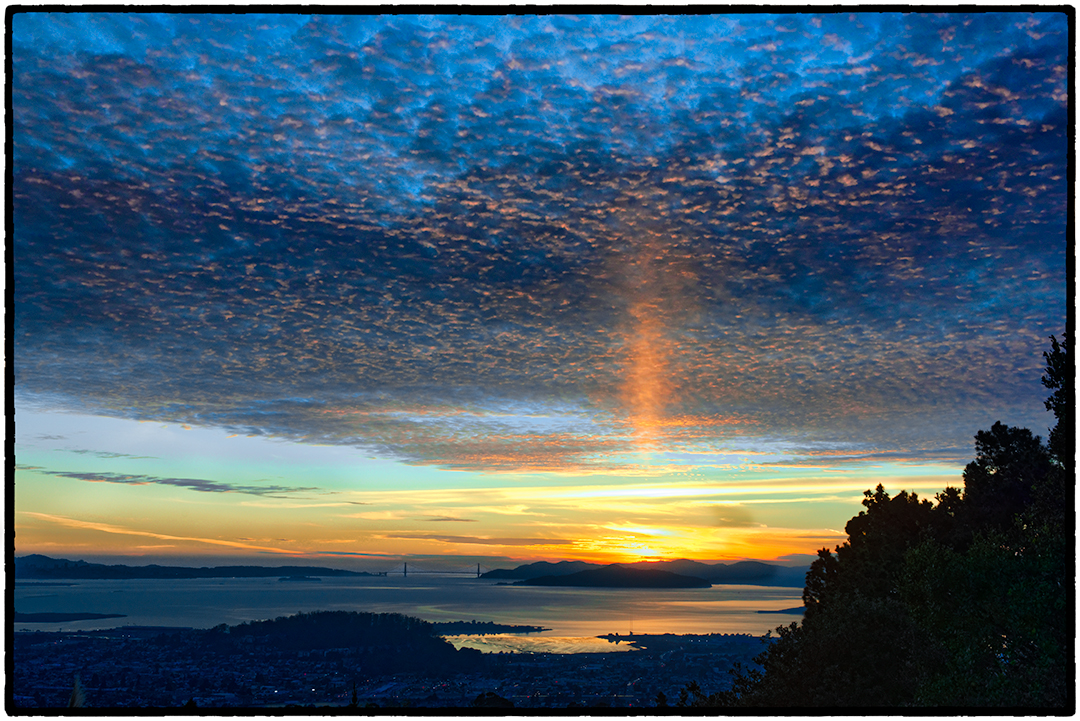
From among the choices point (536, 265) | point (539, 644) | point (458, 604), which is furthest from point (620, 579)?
point (536, 265)

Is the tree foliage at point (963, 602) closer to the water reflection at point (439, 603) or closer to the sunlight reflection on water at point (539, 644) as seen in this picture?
the sunlight reflection on water at point (539, 644)

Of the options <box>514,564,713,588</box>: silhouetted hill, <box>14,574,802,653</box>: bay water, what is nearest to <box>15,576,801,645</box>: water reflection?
<box>14,574,802,653</box>: bay water

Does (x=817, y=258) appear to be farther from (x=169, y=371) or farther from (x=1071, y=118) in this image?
(x=169, y=371)

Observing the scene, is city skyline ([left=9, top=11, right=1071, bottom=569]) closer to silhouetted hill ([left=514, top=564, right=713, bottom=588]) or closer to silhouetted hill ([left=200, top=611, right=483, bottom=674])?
silhouetted hill ([left=200, top=611, right=483, bottom=674])

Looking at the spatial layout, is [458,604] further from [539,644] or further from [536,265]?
[536,265]

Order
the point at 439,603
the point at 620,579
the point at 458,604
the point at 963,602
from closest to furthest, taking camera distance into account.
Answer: the point at 963,602 < the point at 620,579 < the point at 439,603 < the point at 458,604

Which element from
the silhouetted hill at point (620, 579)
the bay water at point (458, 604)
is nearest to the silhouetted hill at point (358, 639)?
the bay water at point (458, 604)
